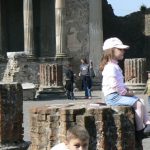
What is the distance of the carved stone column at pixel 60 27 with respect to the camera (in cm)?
2908

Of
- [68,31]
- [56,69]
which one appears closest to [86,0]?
[68,31]

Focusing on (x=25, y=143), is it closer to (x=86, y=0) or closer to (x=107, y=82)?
(x=107, y=82)

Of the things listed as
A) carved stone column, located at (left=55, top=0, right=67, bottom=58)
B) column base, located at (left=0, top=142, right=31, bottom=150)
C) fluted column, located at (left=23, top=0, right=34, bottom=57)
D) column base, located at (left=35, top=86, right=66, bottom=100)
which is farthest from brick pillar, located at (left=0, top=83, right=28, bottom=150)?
fluted column, located at (left=23, top=0, right=34, bottom=57)

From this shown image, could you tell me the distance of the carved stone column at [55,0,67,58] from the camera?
2908 cm

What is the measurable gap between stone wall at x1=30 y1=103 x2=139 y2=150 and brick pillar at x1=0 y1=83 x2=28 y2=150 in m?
1.28

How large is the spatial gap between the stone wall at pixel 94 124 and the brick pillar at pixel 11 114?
1281 mm

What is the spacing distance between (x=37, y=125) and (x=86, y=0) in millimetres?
25452

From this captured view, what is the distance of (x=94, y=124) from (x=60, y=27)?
24017 mm

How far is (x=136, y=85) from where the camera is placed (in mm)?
23547

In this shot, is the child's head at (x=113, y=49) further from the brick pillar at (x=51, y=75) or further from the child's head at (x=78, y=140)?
the brick pillar at (x=51, y=75)

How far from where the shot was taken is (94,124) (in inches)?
210

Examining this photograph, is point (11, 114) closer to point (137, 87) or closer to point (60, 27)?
point (137, 87)

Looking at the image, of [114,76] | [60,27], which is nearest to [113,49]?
[114,76]

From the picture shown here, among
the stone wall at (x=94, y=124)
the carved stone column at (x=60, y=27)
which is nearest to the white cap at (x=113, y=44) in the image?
the stone wall at (x=94, y=124)
